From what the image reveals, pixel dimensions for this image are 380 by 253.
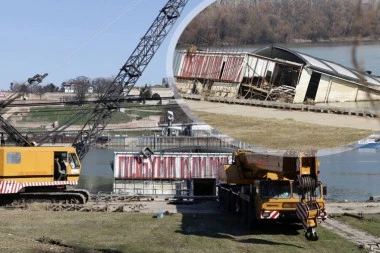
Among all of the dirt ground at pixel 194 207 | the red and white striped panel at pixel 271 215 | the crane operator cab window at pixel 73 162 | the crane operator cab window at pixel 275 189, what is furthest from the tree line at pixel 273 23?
the crane operator cab window at pixel 73 162

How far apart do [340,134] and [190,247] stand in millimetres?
12094

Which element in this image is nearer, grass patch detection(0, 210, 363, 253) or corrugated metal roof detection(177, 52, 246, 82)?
corrugated metal roof detection(177, 52, 246, 82)

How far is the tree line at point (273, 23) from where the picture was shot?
554 cm

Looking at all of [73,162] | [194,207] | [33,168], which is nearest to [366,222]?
[194,207]

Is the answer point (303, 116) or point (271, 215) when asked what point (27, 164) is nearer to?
point (271, 215)

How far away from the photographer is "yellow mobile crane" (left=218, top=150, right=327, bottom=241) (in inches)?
685

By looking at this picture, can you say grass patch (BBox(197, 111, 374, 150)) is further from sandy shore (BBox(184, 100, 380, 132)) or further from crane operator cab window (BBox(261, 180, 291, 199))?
crane operator cab window (BBox(261, 180, 291, 199))

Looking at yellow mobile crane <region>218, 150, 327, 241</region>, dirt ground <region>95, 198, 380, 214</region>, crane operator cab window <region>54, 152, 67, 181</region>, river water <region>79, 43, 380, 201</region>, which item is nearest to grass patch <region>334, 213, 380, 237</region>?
dirt ground <region>95, 198, 380, 214</region>

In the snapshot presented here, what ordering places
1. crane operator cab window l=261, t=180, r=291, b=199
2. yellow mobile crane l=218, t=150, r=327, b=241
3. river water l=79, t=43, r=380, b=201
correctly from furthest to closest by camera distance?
1. crane operator cab window l=261, t=180, r=291, b=199
2. yellow mobile crane l=218, t=150, r=327, b=241
3. river water l=79, t=43, r=380, b=201

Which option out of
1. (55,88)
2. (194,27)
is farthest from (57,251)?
(55,88)

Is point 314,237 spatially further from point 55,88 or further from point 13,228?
point 55,88

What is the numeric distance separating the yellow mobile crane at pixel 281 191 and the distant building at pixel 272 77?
30.8 ft

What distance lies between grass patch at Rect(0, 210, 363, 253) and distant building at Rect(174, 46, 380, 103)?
11222 mm

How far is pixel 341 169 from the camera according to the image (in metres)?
78.1
